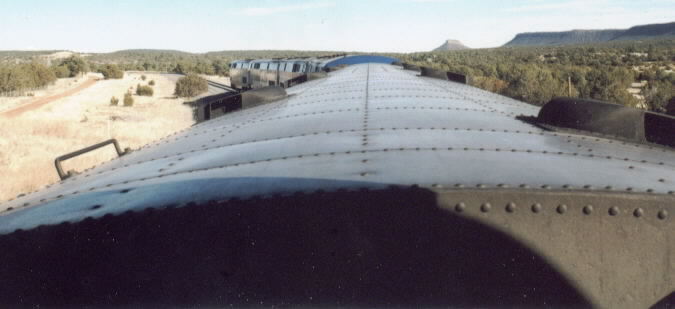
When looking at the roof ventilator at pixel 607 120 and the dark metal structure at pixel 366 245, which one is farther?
the roof ventilator at pixel 607 120

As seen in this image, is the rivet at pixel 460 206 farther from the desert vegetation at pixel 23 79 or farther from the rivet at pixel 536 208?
the desert vegetation at pixel 23 79

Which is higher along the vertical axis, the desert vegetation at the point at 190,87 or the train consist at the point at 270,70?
the train consist at the point at 270,70

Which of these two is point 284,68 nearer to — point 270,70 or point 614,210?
point 270,70

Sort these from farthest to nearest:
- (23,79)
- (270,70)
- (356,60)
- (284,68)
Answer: (23,79) → (270,70) → (284,68) → (356,60)

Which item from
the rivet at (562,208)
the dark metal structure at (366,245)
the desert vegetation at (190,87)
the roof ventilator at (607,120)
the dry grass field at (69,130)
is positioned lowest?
the dry grass field at (69,130)

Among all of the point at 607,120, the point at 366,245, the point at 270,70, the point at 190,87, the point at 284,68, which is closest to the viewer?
the point at 366,245

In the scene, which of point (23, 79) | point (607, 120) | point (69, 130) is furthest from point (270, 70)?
point (23, 79)

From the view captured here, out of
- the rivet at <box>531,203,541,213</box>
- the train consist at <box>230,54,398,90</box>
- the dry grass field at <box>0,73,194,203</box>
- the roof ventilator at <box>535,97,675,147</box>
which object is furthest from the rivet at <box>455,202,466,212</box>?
the train consist at <box>230,54,398,90</box>

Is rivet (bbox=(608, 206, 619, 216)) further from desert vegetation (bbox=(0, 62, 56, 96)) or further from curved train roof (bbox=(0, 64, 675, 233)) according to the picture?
desert vegetation (bbox=(0, 62, 56, 96))

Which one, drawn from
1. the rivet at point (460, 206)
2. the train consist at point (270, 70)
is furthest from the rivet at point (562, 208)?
the train consist at point (270, 70)
